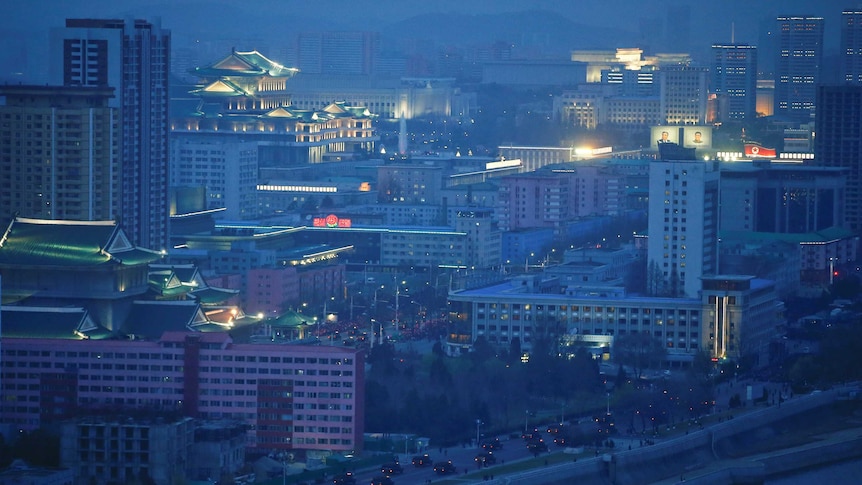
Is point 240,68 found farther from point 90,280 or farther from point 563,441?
point 563,441

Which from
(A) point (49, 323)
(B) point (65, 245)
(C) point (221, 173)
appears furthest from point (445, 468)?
(C) point (221, 173)

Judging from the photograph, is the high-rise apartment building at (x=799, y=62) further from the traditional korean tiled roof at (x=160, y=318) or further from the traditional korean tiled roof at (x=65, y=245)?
the traditional korean tiled roof at (x=65, y=245)

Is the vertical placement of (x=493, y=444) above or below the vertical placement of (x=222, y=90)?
below

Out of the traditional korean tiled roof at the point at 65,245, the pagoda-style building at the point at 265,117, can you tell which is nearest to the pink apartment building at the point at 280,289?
the traditional korean tiled roof at the point at 65,245

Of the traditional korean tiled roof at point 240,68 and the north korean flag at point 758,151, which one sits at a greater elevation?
the traditional korean tiled roof at point 240,68

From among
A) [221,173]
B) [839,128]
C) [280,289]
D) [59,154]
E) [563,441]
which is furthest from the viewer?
[839,128]

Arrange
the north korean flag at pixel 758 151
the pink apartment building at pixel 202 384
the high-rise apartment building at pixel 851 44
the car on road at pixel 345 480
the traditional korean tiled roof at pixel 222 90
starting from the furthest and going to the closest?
the high-rise apartment building at pixel 851 44
the traditional korean tiled roof at pixel 222 90
the north korean flag at pixel 758 151
the pink apartment building at pixel 202 384
the car on road at pixel 345 480
